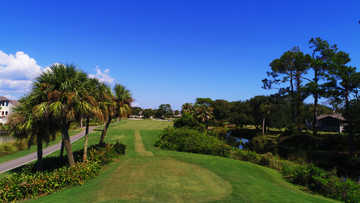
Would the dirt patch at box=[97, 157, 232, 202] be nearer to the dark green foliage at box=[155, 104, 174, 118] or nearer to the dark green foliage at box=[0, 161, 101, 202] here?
the dark green foliage at box=[0, 161, 101, 202]

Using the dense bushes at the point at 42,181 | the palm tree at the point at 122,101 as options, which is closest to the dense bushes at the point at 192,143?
the palm tree at the point at 122,101

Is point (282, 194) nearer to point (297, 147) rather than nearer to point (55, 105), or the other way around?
point (55, 105)

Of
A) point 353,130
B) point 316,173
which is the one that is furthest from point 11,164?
point 353,130

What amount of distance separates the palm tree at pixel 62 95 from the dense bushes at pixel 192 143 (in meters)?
17.6

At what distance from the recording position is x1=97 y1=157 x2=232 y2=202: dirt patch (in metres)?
9.82

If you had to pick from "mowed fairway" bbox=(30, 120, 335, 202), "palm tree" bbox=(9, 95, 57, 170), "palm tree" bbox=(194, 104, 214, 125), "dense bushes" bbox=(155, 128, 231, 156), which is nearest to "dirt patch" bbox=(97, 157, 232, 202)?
"mowed fairway" bbox=(30, 120, 335, 202)

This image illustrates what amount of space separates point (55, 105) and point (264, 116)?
52.4 meters

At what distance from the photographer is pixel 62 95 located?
511 inches

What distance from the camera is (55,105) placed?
12289mm

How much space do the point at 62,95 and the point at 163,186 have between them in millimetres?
9107

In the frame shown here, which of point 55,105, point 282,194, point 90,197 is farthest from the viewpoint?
point 55,105

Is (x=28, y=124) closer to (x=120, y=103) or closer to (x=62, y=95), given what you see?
(x=62, y=95)

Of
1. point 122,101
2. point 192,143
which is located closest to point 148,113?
point 192,143

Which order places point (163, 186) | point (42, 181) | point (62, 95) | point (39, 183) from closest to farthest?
point (39, 183) → point (42, 181) → point (163, 186) → point (62, 95)
